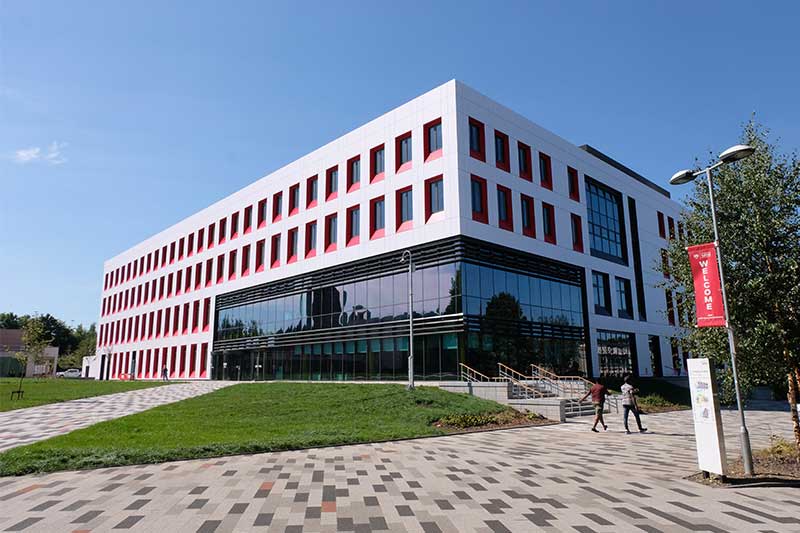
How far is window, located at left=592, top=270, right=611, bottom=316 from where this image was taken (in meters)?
36.1

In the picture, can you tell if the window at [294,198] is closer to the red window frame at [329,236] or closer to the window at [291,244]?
the window at [291,244]

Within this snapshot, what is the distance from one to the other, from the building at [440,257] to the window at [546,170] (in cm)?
10

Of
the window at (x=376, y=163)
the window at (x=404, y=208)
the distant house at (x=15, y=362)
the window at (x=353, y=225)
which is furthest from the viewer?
the distant house at (x=15, y=362)

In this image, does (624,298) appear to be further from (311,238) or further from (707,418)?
(707,418)

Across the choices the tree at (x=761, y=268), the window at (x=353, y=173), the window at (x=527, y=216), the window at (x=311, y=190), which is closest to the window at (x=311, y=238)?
the window at (x=311, y=190)

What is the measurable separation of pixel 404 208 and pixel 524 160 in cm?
909

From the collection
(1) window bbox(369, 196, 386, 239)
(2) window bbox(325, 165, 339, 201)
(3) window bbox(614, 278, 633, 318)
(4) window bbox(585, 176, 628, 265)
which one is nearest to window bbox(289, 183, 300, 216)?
(2) window bbox(325, 165, 339, 201)

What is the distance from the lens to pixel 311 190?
124ft

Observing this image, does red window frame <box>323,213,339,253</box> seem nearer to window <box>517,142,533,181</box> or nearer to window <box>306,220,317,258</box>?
window <box>306,220,317,258</box>

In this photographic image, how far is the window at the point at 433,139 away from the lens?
28436mm

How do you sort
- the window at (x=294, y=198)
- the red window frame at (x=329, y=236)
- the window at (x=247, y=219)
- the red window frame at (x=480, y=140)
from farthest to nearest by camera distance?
the window at (x=247, y=219) < the window at (x=294, y=198) < the red window frame at (x=329, y=236) < the red window frame at (x=480, y=140)

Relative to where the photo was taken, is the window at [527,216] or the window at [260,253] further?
A: the window at [260,253]

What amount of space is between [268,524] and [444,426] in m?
11.5

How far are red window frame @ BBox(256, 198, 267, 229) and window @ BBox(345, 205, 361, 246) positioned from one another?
39.7 feet
